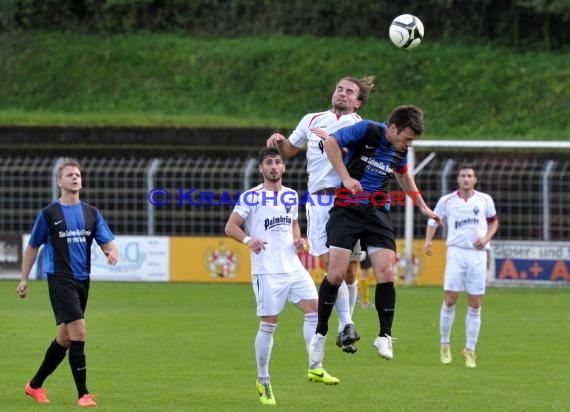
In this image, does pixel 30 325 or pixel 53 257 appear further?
pixel 30 325

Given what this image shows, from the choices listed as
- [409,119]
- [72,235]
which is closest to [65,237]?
[72,235]

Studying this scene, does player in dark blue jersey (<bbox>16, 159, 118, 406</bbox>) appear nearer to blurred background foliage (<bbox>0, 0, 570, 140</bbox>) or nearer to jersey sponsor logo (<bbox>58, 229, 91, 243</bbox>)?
jersey sponsor logo (<bbox>58, 229, 91, 243</bbox>)

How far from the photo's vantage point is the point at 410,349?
17.0 meters

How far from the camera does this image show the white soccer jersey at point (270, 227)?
471 inches

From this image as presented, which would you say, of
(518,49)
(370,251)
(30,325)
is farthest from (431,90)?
(370,251)

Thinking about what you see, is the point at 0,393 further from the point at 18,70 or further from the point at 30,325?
the point at 18,70

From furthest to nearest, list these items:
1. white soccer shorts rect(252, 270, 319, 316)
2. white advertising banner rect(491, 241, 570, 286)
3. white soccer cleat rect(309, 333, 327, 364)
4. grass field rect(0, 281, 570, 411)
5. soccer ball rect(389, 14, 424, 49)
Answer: white advertising banner rect(491, 241, 570, 286) → soccer ball rect(389, 14, 424, 49) → grass field rect(0, 281, 570, 411) → white soccer shorts rect(252, 270, 319, 316) → white soccer cleat rect(309, 333, 327, 364)

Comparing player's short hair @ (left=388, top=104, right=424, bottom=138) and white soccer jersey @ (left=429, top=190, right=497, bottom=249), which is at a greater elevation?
player's short hair @ (left=388, top=104, right=424, bottom=138)

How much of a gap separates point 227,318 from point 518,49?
1829 cm

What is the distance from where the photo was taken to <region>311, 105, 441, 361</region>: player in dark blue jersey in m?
11.3

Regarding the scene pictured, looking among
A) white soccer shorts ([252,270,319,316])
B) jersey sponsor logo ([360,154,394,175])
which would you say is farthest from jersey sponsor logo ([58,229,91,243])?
jersey sponsor logo ([360,154,394,175])

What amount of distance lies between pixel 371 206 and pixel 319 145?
1290mm

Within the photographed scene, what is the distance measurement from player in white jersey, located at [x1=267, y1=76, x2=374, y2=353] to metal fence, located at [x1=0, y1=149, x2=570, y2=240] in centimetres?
1390

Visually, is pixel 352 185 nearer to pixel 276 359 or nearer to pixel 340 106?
pixel 340 106
